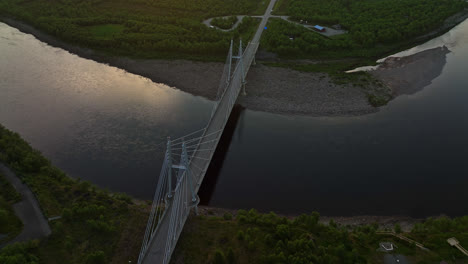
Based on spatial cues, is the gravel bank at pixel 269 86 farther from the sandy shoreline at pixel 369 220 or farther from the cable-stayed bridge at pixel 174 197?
the sandy shoreline at pixel 369 220

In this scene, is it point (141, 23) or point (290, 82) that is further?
point (141, 23)

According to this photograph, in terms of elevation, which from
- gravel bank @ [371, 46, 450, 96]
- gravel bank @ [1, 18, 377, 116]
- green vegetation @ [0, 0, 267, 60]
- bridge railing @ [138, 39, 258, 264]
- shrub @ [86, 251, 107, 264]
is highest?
green vegetation @ [0, 0, 267, 60]

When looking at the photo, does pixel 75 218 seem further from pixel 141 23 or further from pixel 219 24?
pixel 219 24

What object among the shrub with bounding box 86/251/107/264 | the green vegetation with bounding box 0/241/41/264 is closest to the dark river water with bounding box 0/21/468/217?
the shrub with bounding box 86/251/107/264

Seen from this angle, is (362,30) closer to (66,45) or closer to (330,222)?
(330,222)

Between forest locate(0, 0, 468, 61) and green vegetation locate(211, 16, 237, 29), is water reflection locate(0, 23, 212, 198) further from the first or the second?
green vegetation locate(211, 16, 237, 29)

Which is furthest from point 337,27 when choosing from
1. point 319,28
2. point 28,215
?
point 28,215

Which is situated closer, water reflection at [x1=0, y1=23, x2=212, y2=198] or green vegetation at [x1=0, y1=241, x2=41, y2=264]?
green vegetation at [x1=0, y1=241, x2=41, y2=264]

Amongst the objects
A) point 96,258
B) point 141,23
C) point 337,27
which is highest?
point 337,27

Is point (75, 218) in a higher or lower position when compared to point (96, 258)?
higher
